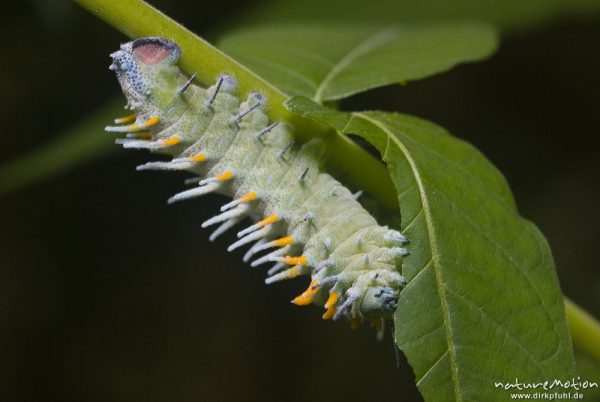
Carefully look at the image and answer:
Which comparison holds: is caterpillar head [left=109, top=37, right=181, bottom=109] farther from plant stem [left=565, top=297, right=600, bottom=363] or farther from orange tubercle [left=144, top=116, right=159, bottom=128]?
plant stem [left=565, top=297, right=600, bottom=363]

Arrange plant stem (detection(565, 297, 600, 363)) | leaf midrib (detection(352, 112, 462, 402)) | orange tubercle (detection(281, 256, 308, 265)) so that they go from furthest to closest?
plant stem (detection(565, 297, 600, 363)) → orange tubercle (detection(281, 256, 308, 265)) → leaf midrib (detection(352, 112, 462, 402))

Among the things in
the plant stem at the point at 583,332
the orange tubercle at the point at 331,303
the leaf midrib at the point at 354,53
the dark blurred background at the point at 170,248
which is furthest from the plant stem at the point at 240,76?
the dark blurred background at the point at 170,248

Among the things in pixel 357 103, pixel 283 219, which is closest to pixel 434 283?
pixel 283 219

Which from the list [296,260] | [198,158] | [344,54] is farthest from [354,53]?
[296,260]

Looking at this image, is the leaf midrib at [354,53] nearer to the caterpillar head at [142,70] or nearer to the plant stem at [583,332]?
the caterpillar head at [142,70]

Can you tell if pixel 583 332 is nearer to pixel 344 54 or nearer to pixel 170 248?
pixel 344 54

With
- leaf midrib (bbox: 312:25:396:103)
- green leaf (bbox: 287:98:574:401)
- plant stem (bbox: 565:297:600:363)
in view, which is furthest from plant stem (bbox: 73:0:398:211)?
plant stem (bbox: 565:297:600:363)

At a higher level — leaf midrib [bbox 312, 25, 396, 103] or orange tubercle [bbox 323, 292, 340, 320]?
leaf midrib [bbox 312, 25, 396, 103]
